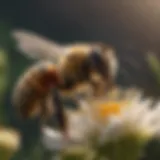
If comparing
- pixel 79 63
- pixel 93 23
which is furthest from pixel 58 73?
pixel 93 23

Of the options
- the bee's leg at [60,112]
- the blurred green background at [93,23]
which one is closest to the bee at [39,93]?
the bee's leg at [60,112]

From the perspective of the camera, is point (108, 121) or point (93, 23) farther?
point (93, 23)

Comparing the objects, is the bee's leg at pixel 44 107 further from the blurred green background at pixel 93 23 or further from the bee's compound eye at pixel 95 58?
the blurred green background at pixel 93 23

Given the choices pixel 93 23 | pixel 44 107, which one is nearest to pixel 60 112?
pixel 44 107

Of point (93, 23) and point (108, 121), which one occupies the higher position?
point (93, 23)

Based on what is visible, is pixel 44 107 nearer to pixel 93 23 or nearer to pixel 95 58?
pixel 95 58

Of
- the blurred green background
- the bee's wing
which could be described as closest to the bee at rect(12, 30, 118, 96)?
the bee's wing
